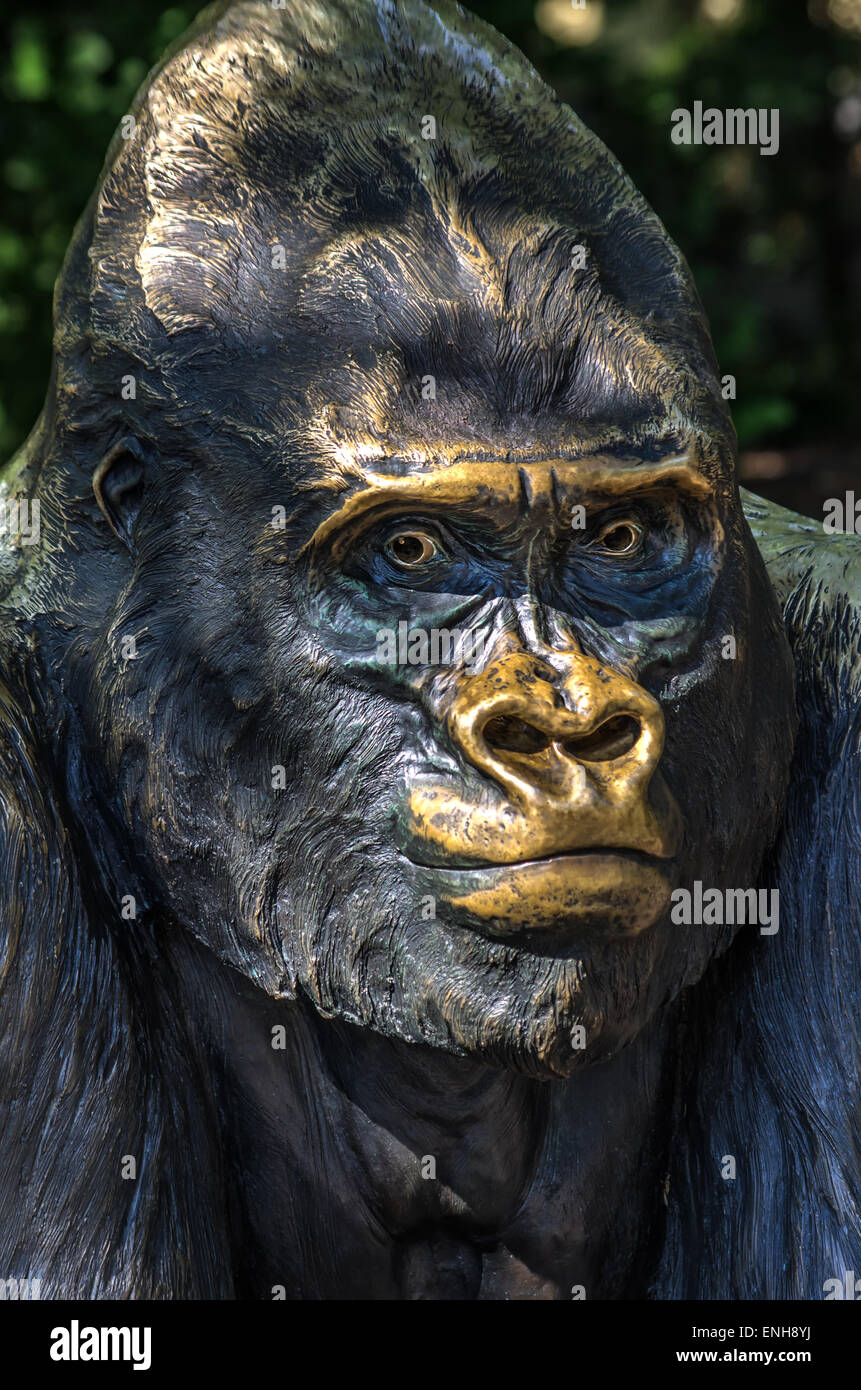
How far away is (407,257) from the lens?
6.46 ft

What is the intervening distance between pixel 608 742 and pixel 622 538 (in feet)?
0.94

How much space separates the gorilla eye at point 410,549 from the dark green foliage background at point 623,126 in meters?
2.80

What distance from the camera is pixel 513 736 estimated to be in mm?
1878

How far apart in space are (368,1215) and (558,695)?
83 cm

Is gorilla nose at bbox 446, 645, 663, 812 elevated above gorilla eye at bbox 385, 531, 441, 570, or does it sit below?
below

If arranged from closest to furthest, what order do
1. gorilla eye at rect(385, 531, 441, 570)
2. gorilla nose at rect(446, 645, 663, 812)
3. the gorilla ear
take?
gorilla nose at rect(446, 645, 663, 812) → gorilla eye at rect(385, 531, 441, 570) → the gorilla ear

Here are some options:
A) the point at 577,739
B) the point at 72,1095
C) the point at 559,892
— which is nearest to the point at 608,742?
the point at 577,739

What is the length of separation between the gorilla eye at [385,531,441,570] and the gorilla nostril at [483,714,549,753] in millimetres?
226

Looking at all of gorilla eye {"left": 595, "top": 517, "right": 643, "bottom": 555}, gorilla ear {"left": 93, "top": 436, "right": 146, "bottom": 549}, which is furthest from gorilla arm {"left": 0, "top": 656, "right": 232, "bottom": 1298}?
gorilla eye {"left": 595, "top": 517, "right": 643, "bottom": 555}

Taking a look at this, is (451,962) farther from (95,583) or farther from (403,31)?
(403,31)

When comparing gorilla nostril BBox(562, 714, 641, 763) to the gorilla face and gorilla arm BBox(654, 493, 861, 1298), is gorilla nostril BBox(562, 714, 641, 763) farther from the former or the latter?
gorilla arm BBox(654, 493, 861, 1298)

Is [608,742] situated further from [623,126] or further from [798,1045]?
[623,126]

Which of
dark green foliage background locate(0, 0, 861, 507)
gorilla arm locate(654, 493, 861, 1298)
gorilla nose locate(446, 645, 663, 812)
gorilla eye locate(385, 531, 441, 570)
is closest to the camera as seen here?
gorilla nose locate(446, 645, 663, 812)

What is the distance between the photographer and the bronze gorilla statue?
1.92m
